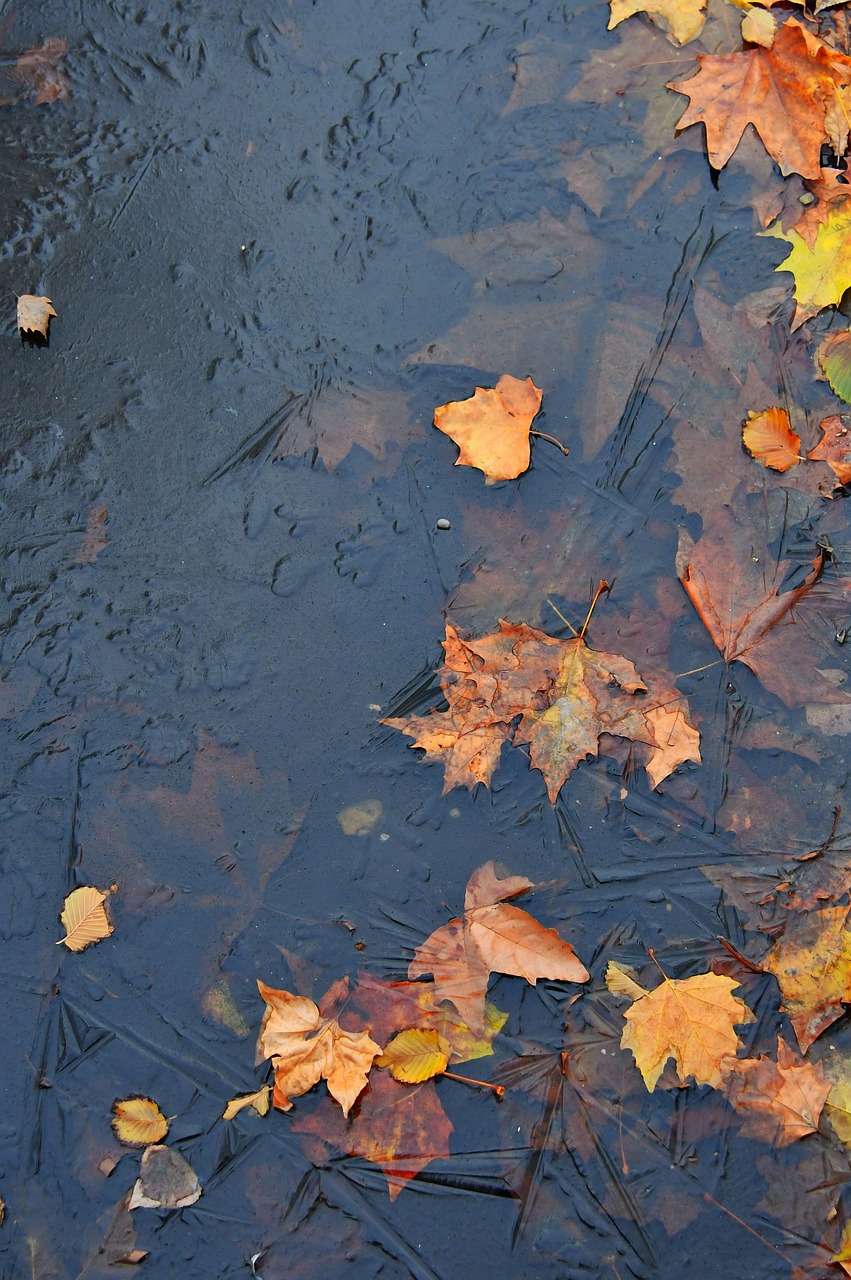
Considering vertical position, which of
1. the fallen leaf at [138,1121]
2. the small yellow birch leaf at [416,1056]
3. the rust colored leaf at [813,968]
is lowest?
the fallen leaf at [138,1121]

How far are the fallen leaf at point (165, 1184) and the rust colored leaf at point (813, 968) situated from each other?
1.36 metres

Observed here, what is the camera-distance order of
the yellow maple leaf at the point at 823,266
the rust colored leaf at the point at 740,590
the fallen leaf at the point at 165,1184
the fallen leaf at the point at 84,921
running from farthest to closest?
the yellow maple leaf at the point at 823,266
the rust colored leaf at the point at 740,590
the fallen leaf at the point at 84,921
the fallen leaf at the point at 165,1184

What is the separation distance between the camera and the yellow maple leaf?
2.61 meters

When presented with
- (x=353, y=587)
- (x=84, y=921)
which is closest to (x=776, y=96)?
(x=353, y=587)

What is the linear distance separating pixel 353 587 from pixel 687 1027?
131 centimetres

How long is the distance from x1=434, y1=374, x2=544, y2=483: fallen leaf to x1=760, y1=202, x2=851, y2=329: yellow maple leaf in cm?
81

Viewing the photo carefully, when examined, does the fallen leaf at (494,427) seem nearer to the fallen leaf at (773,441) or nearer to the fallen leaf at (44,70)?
the fallen leaf at (773,441)

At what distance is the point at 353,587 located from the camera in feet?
7.95

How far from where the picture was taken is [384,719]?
2.31 metres

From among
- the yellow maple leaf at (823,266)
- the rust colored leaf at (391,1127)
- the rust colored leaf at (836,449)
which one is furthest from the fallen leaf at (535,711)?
the yellow maple leaf at (823,266)

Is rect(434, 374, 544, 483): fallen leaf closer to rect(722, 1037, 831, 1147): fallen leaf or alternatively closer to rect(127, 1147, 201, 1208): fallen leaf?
rect(722, 1037, 831, 1147): fallen leaf

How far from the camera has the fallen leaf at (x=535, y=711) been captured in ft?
7.43

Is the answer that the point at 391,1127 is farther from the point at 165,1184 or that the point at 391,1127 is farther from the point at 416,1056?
the point at 165,1184

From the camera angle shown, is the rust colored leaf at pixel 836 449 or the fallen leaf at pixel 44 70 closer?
the rust colored leaf at pixel 836 449
